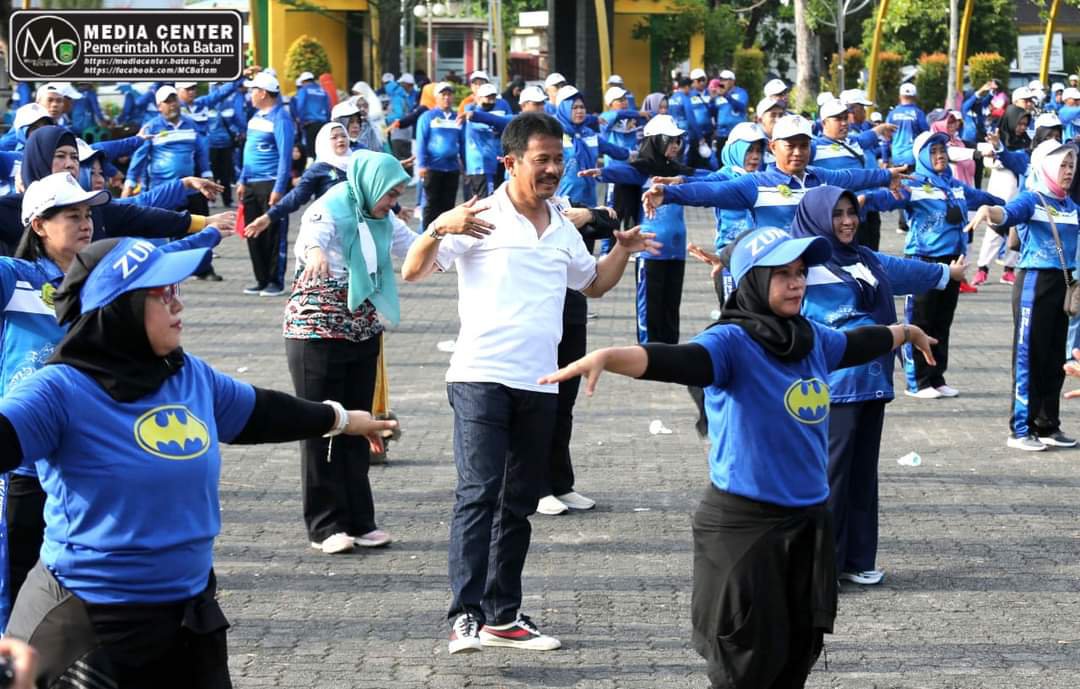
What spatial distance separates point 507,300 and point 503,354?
0.21 meters

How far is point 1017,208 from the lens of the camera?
1075 cm

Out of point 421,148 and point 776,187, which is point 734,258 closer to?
point 776,187

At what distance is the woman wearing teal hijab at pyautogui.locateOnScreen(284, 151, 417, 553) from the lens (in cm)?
808

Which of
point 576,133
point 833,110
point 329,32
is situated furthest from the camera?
point 329,32

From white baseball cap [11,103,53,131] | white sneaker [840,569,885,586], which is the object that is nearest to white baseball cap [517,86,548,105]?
white baseball cap [11,103,53,131]

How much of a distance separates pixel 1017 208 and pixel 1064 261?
45 centimetres

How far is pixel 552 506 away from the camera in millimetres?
9117

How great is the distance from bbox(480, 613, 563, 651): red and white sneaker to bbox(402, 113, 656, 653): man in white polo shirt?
96 millimetres

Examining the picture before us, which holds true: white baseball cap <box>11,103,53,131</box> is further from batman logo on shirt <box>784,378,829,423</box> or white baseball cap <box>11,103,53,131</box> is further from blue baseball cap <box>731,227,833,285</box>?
batman logo on shirt <box>784,378,829,423</box>

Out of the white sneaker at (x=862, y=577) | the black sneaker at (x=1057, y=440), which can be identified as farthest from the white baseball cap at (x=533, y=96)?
the white sneaker at (x=862, y=577)

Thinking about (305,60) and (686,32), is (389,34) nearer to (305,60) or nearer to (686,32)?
(305,60)

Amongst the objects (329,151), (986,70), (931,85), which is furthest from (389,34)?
(329,151)

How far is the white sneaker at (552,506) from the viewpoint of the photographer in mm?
9109

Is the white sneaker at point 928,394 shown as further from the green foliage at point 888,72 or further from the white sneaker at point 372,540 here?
the green foliage at point 888,72
